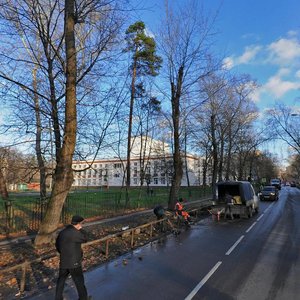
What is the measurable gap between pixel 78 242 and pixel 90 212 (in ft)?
51.5

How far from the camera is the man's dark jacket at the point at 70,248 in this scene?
611cm

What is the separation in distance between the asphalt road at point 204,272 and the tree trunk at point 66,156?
8.92 ft

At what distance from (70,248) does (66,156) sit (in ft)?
18.8

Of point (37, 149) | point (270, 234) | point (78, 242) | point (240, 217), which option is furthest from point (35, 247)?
point (240, 217)

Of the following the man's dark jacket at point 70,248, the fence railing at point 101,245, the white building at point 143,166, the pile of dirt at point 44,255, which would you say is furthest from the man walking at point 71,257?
the white building at point 143,166

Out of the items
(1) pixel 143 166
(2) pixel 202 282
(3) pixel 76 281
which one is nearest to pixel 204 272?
(2) pixel 202 282

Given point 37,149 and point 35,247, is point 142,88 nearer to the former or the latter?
point 37,149

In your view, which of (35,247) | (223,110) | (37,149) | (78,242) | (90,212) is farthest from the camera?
(223,110)

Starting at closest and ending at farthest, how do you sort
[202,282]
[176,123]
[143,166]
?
1. [202,282]
2. [176,123]
3. [143,166]

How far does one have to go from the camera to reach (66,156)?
37.8 feet

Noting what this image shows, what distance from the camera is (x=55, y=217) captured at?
11.4 metres

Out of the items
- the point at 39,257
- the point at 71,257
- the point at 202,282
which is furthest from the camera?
the point at 39,257

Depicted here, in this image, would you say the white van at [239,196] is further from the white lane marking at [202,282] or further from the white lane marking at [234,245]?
the white lane marking at [202,282]

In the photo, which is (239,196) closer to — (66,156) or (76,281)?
(66,156)
